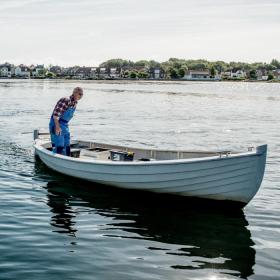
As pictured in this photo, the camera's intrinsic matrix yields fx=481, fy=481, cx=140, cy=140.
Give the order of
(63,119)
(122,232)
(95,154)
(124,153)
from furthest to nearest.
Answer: (95,154) < (124,153) < (63,119) < (122,232)

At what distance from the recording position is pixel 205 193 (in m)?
12.0

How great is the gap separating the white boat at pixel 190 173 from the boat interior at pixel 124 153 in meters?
0.04

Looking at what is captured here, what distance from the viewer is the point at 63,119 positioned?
14453 millimetres

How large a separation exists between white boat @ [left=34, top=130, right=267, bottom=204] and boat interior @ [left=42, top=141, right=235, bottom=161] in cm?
4

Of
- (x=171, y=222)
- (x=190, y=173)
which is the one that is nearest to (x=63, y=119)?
(x=190, y=173)

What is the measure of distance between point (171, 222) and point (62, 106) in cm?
509

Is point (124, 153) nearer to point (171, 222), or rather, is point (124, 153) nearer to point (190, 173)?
point (190, 173)

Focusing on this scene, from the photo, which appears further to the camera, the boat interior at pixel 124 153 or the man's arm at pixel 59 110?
the boat interior at pixel 124 153

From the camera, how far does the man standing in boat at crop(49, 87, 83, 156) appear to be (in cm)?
1390

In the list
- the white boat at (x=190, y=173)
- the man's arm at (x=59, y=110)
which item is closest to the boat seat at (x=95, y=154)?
the white boat at (x=190, y=173)

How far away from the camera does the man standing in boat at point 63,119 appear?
45.6 ft

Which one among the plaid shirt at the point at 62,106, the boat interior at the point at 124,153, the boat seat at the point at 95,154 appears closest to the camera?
the plaid shirt at the point at 62,106

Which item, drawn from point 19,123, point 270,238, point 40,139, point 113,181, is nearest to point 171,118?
point 19,123

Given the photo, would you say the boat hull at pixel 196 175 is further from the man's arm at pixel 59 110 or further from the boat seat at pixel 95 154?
the boat seat at pixel 95 154
